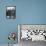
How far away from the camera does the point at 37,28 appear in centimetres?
352

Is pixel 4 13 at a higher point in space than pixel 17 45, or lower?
higher

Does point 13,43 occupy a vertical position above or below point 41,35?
below

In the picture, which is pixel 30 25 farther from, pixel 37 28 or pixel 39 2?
pixel 39 2

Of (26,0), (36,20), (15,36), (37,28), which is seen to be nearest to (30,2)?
(26,0)

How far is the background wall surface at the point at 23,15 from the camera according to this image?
3.65 meters

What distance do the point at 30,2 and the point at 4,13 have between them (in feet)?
2.62

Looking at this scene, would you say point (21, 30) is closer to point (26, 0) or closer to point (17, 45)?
point (17, 45)

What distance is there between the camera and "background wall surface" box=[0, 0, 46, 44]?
365 centimetres

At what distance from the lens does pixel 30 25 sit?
3.56 meters

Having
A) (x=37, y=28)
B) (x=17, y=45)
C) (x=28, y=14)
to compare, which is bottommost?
(x=17, y=45)

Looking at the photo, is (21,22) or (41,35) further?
(21,22)

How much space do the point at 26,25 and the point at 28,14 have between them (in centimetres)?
33

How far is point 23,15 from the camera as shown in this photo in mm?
3674

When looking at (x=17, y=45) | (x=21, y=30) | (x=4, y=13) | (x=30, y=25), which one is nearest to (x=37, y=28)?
(x=30, y=25)
